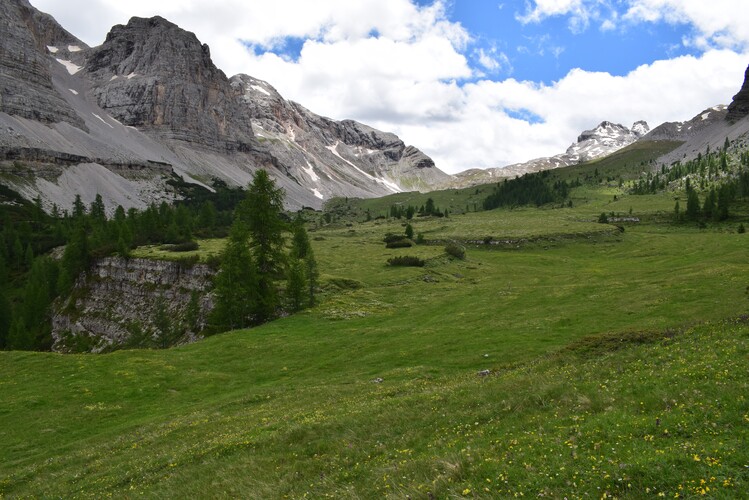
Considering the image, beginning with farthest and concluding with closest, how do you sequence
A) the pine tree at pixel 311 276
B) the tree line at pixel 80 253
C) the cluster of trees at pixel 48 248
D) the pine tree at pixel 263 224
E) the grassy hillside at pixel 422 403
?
the cluster of trees at pixel 48 248, the pine tree at pixel 263 224, the tree line at pixel 80 253, the pine tree at pixel 311 276, the grassy hillside at pixel 422 403

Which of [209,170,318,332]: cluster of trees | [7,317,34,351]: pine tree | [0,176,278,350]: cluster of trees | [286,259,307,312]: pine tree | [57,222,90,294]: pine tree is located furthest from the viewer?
[57,222,90,294]: pine tree

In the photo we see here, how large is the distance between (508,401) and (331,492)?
750cm

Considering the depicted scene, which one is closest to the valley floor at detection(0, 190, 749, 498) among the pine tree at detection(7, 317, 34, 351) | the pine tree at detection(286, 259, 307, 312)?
the pine tree at detection(286, 259, 307, 312)

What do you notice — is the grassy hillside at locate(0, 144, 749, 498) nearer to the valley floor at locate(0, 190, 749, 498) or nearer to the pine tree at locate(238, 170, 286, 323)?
the valley floor at locate(0, 190, 749, 498)

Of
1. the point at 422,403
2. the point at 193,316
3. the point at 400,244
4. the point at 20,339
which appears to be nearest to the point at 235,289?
the point at 193,316

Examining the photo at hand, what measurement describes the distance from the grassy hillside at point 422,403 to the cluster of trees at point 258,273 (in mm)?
5649

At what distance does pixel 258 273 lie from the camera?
61156 millimetres

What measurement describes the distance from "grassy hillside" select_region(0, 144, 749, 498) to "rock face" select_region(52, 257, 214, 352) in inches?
1254

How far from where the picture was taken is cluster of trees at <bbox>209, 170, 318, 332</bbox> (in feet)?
194

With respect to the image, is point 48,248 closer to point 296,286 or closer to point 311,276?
point 311,276

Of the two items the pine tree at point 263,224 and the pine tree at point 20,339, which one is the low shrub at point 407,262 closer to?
the pine tree at point 263,224

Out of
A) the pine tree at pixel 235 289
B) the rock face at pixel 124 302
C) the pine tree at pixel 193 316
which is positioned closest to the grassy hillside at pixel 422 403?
the pine tree at pixel 235 289

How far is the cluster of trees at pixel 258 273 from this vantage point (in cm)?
5903

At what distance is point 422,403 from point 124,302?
284ft
